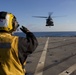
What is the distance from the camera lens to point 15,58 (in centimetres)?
414

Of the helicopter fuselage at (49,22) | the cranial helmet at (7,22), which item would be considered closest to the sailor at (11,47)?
the cranial helmet at (7,22)

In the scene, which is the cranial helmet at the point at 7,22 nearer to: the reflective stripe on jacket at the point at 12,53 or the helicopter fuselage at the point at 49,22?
the reflective stripe on jacket at the point at 12,53

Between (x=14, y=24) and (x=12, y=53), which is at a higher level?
(x=14, y=24)

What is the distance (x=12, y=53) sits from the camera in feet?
13.5

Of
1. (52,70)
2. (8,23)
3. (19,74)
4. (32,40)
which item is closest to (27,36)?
(32,40)

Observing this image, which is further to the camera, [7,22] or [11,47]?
[7,22]

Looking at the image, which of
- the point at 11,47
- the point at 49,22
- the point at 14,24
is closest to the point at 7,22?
the point at 14,24

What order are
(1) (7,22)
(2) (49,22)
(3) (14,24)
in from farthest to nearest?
(2) (49,22) < (3) (14,24) < (1) (7,22)

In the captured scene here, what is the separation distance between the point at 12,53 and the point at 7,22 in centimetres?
55

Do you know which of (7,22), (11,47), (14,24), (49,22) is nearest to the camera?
(11,47)

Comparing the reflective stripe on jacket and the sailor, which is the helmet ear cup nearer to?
the sailor

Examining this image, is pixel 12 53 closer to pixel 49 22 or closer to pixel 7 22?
pixel 7 22

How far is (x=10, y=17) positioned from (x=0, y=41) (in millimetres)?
461

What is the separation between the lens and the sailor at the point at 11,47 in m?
4.09
